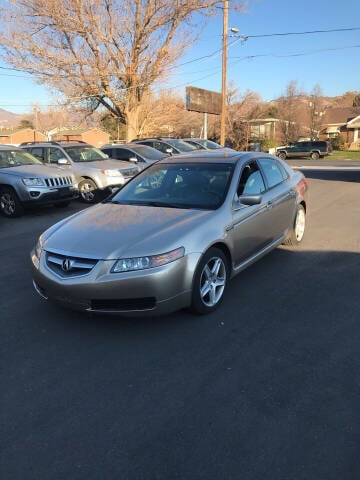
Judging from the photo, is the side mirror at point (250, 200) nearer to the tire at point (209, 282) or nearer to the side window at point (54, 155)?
the tire at point (209, 282)

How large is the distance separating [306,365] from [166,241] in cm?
154

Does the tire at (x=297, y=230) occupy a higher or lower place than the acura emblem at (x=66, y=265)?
lower

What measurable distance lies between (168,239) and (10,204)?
279 inches

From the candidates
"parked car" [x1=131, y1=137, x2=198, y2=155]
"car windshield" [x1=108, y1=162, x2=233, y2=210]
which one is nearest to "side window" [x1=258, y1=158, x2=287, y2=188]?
"car windshield" [x1=108, y1=162, x2=233, y2=210]

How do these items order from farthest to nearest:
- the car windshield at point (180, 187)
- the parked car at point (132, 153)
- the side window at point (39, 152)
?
1. the parked car at point (132, 153)
2. the side window at point (39, 152)
3. the car windshield at point (180, 187)

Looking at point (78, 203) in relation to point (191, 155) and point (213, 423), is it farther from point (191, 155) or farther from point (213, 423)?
point (213, 423)

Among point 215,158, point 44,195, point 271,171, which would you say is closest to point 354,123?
point 44,195

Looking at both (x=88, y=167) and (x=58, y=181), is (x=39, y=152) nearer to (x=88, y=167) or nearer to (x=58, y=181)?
(x=88, y=167)

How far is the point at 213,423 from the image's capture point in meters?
2.66

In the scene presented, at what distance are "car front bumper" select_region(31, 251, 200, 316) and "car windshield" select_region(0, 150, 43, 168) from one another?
24.3 feet

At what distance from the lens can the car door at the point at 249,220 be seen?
462 centimetres

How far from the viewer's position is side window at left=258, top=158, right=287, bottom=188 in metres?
5.69

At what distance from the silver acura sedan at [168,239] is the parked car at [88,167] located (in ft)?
19.4

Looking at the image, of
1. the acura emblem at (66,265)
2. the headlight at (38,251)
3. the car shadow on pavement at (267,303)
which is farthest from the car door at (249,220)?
the headlight at (38,251)
